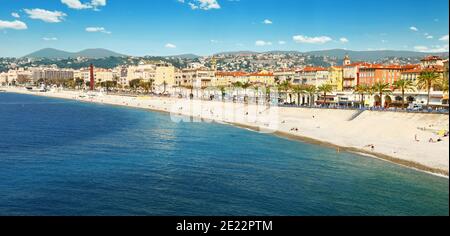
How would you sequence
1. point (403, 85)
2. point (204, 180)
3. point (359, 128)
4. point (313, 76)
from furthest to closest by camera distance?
point (313, 76), point (403, 85), point (359, 128), point (204, 180)

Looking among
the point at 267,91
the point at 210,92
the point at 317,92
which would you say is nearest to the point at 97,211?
the point at 317,92

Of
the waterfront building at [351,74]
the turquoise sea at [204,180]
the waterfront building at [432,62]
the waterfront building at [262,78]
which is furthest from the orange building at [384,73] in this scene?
the turquoise sea at [204,180]

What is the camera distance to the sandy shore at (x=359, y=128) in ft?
139

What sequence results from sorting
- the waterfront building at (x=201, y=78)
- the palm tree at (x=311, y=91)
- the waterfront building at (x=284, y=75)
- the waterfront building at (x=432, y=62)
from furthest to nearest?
the waterfront building at (x=201, y=78) → the waterfront building at (x=284, y=75) → the palm tree at (x=311, y=91) → the waterfront building at (x=432, y=62)

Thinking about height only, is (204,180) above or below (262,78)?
below

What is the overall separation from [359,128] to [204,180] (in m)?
34.4

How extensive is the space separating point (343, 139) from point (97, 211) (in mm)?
36164

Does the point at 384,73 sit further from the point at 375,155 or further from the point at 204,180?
the point at 204,180

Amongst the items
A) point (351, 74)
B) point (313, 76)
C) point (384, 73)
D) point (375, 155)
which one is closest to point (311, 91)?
point (384, 73)

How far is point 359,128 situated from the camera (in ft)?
201

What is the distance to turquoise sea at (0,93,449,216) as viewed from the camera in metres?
26.5

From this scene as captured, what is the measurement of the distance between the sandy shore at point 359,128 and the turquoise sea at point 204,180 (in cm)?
301

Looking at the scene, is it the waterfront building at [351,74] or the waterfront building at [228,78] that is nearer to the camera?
the waterfront building at [351,74]

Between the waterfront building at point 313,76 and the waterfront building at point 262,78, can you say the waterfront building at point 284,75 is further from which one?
the waterfront building at point 313,76
